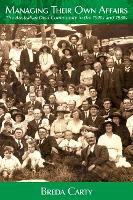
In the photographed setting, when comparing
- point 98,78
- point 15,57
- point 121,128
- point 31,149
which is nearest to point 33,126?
point 31,149

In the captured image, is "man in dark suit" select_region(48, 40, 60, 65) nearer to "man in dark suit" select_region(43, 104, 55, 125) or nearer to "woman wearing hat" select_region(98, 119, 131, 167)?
"man in dark suit" select_region(43, 104, 55, 125)

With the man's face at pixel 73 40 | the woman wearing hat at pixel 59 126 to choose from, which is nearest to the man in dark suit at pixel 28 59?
the man's face at pixel 73 40

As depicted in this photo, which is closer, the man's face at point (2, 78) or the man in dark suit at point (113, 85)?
the man in dark suit at point (113, 85)

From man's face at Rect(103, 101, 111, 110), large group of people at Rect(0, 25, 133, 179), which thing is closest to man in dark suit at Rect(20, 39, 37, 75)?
large group of people at Rect(0, 25, 133, 179)

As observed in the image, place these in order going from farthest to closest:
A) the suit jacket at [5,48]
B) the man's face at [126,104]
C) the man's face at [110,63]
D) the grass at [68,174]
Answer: the man's face at [110,63] → the suit jacket at [5,48] → the man's face at [126,104] → the grass at [68,174]

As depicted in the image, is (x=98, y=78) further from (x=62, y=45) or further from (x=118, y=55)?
(x=62, y=45)

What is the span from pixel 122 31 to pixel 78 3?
84cm

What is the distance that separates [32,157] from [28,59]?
1.59m

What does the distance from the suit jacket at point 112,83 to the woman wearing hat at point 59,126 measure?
73 cm

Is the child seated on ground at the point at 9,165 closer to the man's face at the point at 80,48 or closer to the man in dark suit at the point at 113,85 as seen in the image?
the man in dark suit at the point at 113,85

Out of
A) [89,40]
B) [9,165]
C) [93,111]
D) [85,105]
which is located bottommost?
[9,165]

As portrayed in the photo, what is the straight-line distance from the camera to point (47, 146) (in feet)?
25.3

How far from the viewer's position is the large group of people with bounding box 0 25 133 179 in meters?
7.73

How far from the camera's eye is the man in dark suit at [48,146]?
25.3ft
